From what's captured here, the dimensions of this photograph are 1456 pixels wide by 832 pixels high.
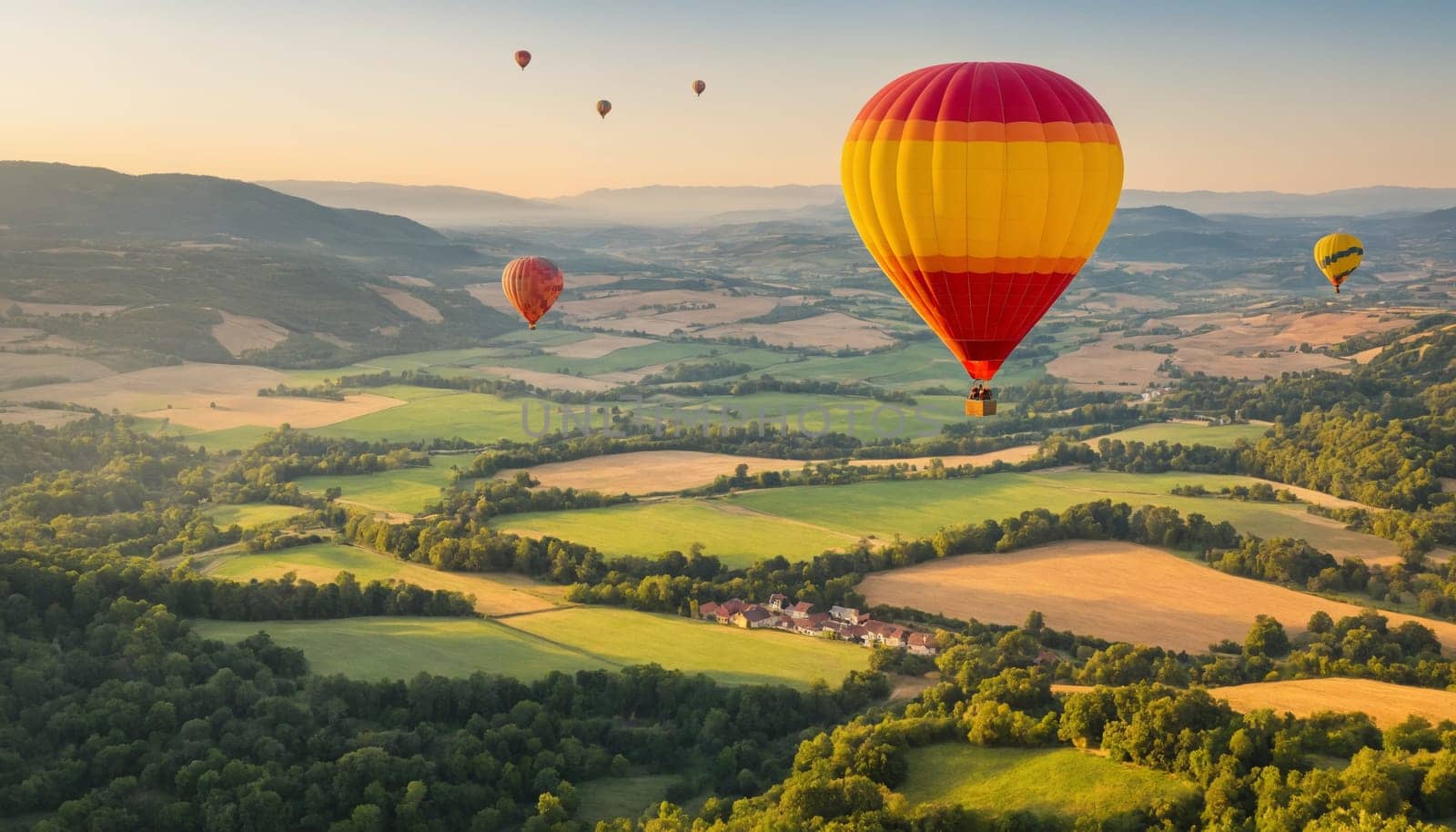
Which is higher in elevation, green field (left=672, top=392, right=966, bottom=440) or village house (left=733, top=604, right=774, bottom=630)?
green field (left=672, top=392, right=966, bottom=440)

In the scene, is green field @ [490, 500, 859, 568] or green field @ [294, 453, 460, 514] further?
green field @ [294, 453, 460, 514]

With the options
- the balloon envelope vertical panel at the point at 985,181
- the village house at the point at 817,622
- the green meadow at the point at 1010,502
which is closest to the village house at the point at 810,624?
the village house at the point at 817,622

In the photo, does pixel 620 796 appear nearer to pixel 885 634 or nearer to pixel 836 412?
pixel 885 634

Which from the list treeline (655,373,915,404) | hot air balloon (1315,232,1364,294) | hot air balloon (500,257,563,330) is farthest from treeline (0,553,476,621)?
hot air balloon (1315,232,1364,294)

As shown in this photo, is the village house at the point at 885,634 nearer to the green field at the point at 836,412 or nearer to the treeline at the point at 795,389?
the green field at the point at 836,412

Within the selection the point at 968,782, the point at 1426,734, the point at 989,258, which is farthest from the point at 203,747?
the point at 1426,734

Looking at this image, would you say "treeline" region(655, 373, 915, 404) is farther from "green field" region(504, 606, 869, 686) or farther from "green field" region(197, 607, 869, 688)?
"green field" region(197, 607, 869, 688)

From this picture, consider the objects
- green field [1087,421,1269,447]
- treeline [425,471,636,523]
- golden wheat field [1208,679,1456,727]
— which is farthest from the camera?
green field [1087,421,1269,447]

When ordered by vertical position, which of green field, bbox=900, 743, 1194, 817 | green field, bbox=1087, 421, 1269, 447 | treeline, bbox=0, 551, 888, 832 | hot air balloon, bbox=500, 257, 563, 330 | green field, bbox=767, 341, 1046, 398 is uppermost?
hot air balloon, bbox=500, 257, 563, 330
